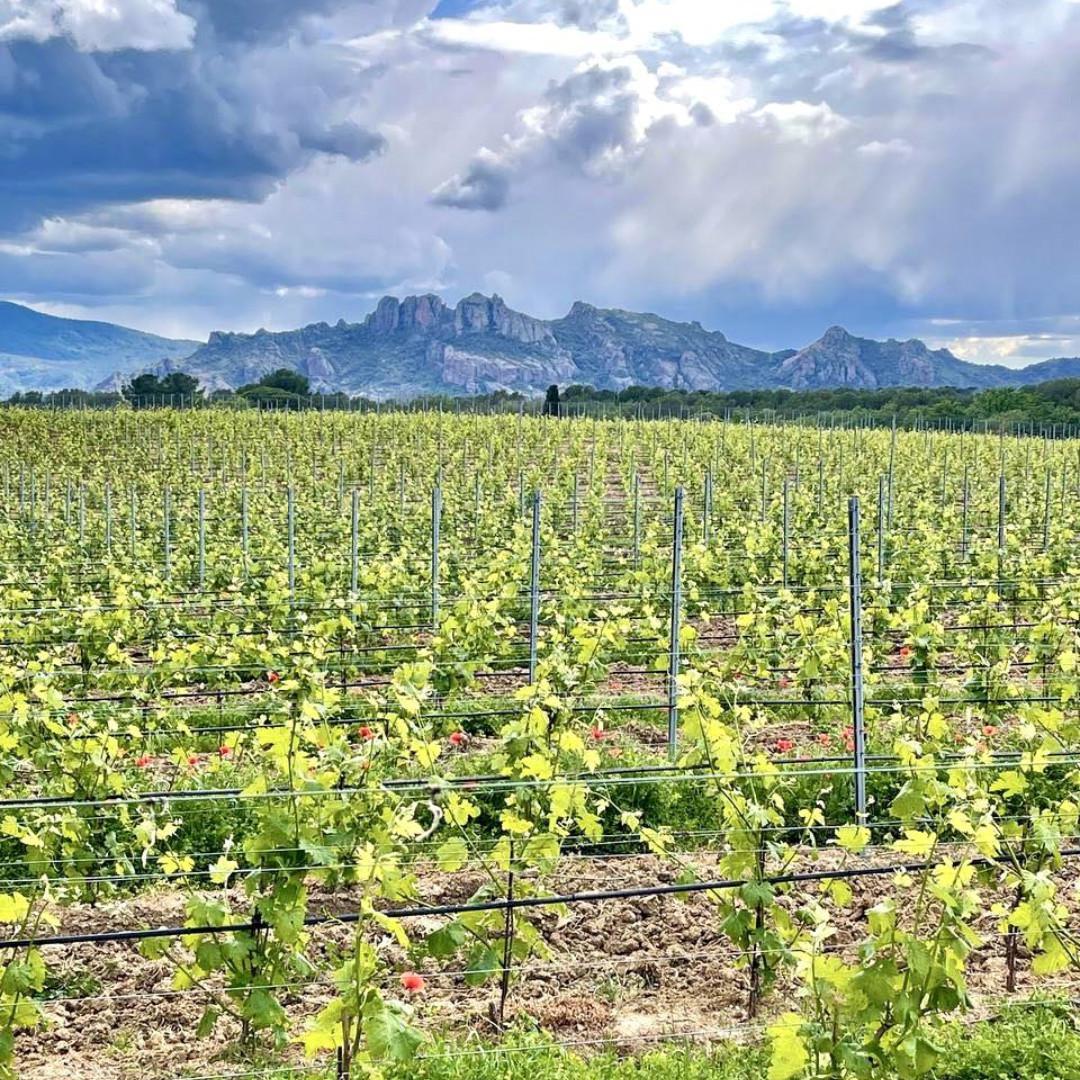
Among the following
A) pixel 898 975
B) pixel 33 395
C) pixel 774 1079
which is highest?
pixel 33 395

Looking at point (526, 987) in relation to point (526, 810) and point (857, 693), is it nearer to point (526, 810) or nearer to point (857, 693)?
point (526, 810)

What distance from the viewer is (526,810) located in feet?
16.9

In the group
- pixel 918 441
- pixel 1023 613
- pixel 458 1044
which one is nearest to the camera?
pixel 458 1044

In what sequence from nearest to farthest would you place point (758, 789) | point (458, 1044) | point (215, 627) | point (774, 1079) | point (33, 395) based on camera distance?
point (774, 1079) → point (458, 1044) → point (758, 789) → point (215, 627) → point (33, 395)

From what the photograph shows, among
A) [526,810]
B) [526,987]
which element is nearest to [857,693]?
[526,810]

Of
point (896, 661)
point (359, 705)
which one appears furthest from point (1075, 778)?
point (896, 661)

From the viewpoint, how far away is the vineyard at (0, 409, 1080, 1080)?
3.92 meters

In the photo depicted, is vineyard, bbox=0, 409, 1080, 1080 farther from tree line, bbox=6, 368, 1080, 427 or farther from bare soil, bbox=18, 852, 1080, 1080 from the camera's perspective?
tree line, bbox=6, 368, 1080, 427

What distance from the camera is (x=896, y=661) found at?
1129cm

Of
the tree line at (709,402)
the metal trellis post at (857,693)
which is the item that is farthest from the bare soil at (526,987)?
the tree line at (709,402)

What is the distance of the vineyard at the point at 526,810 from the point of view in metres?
3.92

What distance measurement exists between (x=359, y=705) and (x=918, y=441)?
104ft

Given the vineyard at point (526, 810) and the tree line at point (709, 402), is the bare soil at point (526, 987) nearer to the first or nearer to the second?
the vineyard at point (526, 810)

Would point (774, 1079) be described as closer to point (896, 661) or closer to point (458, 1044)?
point (458, 1044)
